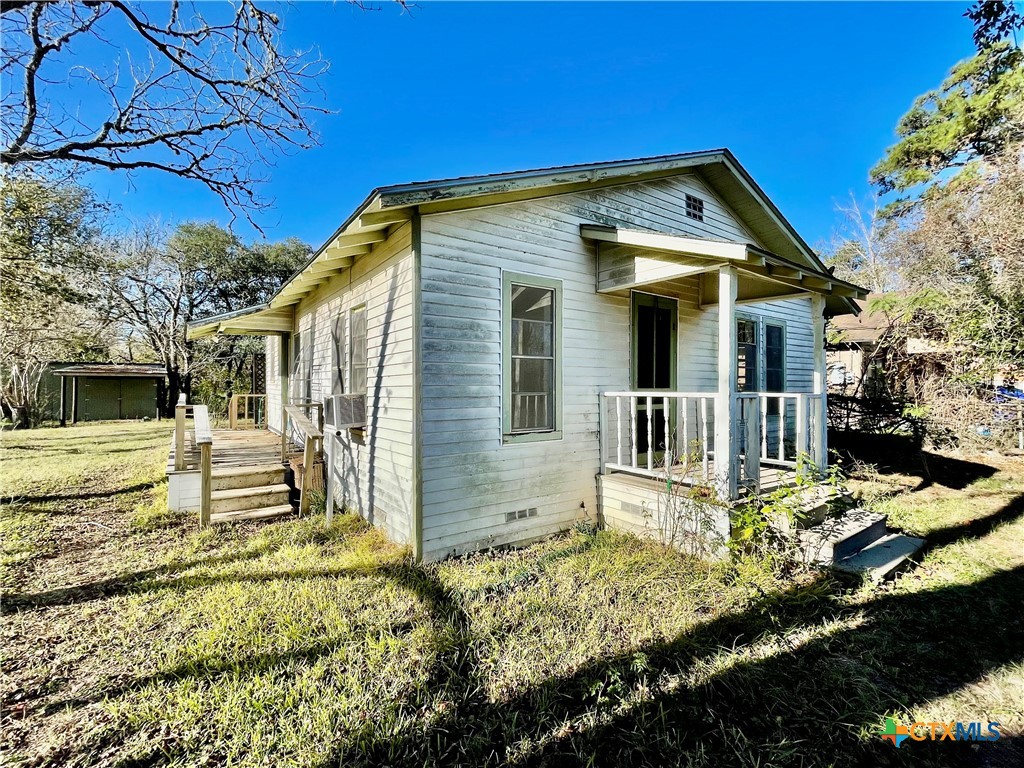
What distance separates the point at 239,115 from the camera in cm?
534

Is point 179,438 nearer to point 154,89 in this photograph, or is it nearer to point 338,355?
point 338,355

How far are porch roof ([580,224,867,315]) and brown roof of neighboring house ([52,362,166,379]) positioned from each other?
24888 mm

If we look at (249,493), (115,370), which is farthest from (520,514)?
(115,370)

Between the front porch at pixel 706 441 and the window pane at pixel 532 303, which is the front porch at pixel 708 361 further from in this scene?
the window pane at pixel 532 303

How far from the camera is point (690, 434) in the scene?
654 centimetres

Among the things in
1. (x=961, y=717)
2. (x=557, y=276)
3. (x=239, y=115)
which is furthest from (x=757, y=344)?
(x=239, y=115)

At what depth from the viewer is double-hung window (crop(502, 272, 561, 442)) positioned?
4816 mm

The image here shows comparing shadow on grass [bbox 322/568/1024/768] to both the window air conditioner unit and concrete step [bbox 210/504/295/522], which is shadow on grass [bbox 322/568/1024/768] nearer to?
the window air conditioner unit

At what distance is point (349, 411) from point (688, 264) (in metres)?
4.34

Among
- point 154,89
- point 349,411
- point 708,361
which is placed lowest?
point 349,411

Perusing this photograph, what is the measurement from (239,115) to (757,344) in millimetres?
8590

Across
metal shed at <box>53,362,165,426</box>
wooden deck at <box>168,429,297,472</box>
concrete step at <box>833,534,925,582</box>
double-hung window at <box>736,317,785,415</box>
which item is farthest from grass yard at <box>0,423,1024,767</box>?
metal shed at <box>53,362,165,426</box>

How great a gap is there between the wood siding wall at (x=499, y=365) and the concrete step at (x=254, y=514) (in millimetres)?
2693

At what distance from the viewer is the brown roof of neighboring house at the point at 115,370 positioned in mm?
19750
